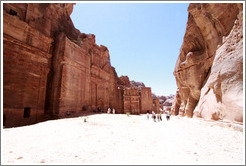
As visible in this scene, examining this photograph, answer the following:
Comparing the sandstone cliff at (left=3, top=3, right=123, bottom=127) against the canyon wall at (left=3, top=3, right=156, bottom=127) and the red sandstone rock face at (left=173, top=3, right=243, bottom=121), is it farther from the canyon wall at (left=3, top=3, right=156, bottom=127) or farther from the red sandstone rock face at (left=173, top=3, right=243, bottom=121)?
the red sandstone rock face at (left=173, top=3, right=243, bottom=121)

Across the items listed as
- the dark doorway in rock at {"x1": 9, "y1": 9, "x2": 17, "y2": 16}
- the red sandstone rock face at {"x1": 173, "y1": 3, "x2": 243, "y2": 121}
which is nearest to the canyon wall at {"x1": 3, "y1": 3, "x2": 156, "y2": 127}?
the dark doorway in rock at {"x1": 9, "y1": 9, "x2": 17, "y2": 16}

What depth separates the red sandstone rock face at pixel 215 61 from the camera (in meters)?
6.05

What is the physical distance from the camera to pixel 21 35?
13.0 m

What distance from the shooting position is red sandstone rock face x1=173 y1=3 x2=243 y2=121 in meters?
6.05

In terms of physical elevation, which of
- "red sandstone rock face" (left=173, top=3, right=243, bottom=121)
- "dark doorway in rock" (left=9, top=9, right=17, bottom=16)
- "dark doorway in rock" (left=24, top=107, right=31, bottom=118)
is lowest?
"dark doorway in rock" (left=24, top=107, right=31, bottom=118)

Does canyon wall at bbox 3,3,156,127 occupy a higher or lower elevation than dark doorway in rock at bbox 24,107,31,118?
higher

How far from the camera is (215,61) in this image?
8180 millimetres

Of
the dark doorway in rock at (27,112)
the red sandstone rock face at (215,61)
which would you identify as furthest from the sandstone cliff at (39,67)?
the red sandstone rock face at (215,61)

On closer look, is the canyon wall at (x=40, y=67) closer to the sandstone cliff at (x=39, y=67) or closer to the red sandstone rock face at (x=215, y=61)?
the sandstone cliff at (x=39, y=67)

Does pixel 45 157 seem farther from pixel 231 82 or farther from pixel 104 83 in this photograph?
pixel 104 83

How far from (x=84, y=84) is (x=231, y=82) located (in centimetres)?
1800

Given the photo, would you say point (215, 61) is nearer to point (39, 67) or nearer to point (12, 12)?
point (39, 67)

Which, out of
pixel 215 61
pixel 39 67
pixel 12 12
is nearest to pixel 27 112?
pixel 39 67

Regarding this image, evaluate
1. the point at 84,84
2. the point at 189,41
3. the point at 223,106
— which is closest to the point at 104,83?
the point at 84,84
